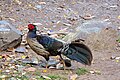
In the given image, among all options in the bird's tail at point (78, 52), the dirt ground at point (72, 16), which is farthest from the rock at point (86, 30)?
the bird's tail at point (78, 52)

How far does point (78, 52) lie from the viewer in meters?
6.40

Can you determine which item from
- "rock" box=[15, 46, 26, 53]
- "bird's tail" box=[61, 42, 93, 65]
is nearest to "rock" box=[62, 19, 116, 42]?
"rock" box=[15, 46, 26, 53]

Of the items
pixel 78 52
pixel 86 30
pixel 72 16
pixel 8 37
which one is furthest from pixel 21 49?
pixel 72 16

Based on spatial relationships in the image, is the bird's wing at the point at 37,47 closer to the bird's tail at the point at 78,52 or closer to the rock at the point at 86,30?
the bird's tail at the point at 78,52

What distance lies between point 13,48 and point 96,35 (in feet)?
7.08

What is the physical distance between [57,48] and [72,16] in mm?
4484

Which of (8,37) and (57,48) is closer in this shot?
(57,48)

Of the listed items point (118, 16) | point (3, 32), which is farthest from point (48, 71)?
point (118, 16)

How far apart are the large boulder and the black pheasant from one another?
0.98 metres

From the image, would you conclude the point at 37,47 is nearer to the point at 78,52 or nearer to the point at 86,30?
the point at 78,52

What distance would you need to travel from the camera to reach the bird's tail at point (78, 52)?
20.8ft

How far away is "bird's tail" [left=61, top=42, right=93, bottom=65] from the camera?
635cm

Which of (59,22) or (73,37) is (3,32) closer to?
(73,37)

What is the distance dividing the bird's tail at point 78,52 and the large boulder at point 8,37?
4.44 feet
